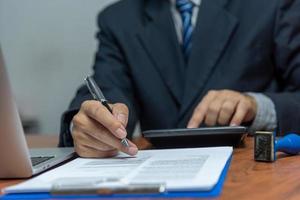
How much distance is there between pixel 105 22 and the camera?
149 centimetres

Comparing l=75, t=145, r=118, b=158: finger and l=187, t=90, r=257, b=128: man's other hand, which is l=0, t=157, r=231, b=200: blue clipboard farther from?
l=187, t=90, r=257, b=128: man's other hand

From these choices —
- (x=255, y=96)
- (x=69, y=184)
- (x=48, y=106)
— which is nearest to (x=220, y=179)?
(x=69, y=184)

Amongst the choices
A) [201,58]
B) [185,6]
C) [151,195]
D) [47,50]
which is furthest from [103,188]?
[47,50]

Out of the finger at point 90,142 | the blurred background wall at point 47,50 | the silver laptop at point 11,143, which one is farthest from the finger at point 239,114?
the blurred background wall at point 47,50

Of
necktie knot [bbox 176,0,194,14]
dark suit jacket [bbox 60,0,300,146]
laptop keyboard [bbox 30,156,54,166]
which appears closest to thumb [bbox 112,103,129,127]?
laptop keyboard [bbox 30,156,54,166]

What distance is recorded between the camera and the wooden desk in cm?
51

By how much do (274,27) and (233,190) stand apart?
876 millimetres

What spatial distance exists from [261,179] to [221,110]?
395 millimetres

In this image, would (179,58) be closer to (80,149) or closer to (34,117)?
(80,149)

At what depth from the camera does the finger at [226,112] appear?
967 mm

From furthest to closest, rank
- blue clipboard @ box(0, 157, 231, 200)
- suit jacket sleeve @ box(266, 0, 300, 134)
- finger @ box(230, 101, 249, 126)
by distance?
suit jacket sleeve @ box(266, 0, 300, 134) → finger @ box(230, 101, 249, 126) → blue clipboard @ box(0, 157, 231, 200)

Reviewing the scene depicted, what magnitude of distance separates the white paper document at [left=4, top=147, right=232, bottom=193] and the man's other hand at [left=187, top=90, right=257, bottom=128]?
8.3 inches

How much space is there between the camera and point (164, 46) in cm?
139

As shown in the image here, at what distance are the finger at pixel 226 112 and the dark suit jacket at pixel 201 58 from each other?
30 centimetres
